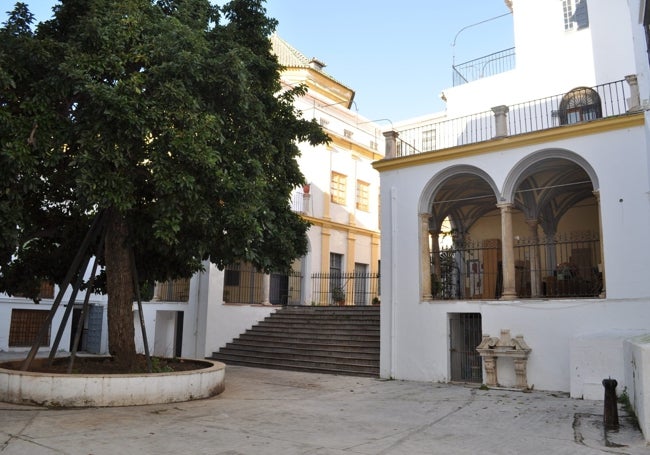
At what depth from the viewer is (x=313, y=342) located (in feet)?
53.9

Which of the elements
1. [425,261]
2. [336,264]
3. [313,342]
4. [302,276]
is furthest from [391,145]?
[336,264]

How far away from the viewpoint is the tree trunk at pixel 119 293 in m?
10.5

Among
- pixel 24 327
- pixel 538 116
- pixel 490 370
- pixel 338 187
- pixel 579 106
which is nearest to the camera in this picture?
pixel 490 370

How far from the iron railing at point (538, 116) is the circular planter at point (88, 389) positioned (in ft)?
29.2

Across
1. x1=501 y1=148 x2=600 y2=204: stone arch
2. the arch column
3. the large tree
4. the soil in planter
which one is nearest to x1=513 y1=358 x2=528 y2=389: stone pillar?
the arch column

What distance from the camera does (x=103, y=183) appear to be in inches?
318

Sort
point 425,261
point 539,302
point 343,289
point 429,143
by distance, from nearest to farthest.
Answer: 1. point 539,302
2. point 425,261
3. point 429,143
4. point 343,289

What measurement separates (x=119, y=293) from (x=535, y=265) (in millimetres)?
11570

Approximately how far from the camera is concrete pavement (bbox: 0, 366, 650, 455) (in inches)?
→ 251

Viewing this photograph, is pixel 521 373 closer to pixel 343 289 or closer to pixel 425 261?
pixel 425 261

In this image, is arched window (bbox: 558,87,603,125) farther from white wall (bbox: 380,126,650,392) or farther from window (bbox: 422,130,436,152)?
window (bbox: 422,130,436,152)

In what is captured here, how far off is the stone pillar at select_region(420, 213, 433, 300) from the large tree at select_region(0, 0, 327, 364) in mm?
4673

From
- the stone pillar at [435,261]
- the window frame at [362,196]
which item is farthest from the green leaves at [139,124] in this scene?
the window frame at [362,196]

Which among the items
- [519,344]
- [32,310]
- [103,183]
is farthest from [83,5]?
[32,310]
